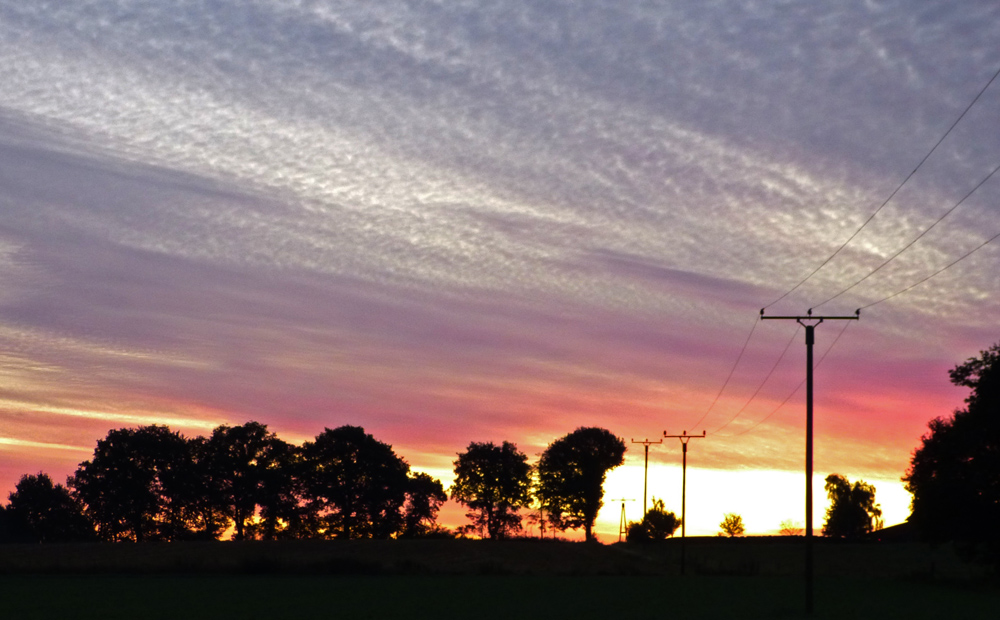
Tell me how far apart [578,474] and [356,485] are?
4457cm

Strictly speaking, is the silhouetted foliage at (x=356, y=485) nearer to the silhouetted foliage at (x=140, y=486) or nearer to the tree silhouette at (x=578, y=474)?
the silhouetted foliage at (x=140, y=486)

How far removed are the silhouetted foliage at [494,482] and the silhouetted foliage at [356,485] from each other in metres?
29.5

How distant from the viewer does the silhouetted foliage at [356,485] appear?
14150cm

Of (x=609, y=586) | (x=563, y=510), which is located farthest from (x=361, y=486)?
(x=609, y=586)

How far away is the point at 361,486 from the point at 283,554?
1503 inches

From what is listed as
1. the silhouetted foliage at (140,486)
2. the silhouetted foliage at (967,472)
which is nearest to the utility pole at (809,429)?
the silhouetted foliage at (967,472)

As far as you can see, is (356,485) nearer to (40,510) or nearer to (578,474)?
(578,474)

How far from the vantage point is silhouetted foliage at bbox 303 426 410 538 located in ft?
464

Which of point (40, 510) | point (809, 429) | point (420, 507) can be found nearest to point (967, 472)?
point (809, 429)

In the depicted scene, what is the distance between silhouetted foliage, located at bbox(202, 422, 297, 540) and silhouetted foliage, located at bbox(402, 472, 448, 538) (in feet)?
53.4

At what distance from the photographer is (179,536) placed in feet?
447

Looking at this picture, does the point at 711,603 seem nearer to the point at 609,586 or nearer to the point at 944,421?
the point at 609,586

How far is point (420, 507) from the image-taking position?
144375 millimetres

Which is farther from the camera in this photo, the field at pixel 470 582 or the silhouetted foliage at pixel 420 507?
the silhouetted foliage at pixel 420 507
